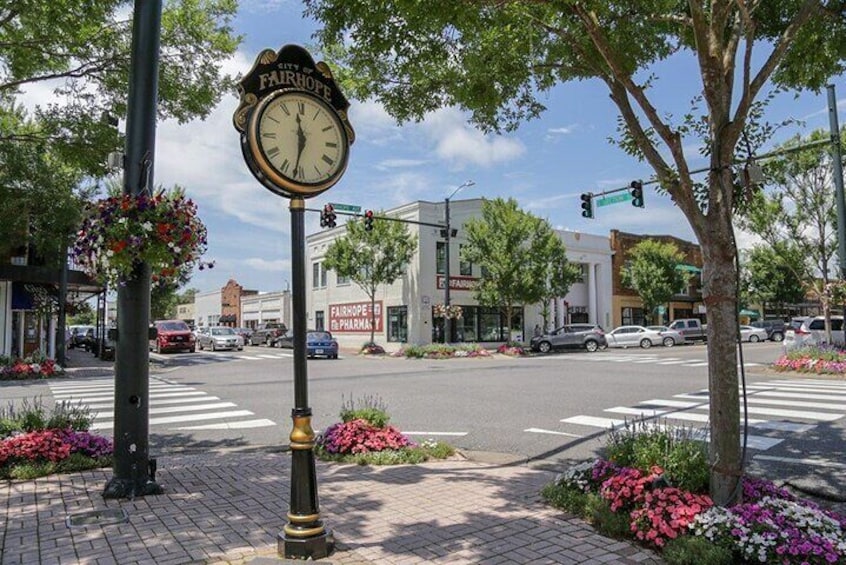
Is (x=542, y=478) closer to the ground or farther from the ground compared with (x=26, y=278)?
closer to the ground

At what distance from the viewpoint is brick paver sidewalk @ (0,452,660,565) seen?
4.18m

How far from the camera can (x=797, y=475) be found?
6887 millimetres

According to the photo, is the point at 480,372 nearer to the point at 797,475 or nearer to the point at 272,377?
the point at 272,377

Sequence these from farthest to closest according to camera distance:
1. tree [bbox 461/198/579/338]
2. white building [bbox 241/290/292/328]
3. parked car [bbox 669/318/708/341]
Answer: white building [bbox 241/290/292/328] < parked car [bbox 669/318/708/341] < tree [bbox 461/198/579/338]

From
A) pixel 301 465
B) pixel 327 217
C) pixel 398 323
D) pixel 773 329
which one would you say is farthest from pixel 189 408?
pixel 773 329

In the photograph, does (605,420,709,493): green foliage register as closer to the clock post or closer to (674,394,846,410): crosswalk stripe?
the clock post

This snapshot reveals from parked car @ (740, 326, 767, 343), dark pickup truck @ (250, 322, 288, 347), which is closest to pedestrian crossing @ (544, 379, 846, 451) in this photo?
dark pickup truck @ (250, 322, 288, 347)

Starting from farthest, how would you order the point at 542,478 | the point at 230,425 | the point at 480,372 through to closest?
the point at 480,372 → the point at 230,425 → the point at 542,478

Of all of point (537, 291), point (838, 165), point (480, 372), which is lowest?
point (480, 372)

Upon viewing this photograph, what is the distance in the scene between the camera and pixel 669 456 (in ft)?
16.6

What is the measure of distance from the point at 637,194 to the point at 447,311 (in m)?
13.5

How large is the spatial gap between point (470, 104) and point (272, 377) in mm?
15479

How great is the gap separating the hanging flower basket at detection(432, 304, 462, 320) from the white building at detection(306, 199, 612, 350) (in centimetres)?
39

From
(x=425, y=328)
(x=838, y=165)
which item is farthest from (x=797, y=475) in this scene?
(x=425, y=328)
